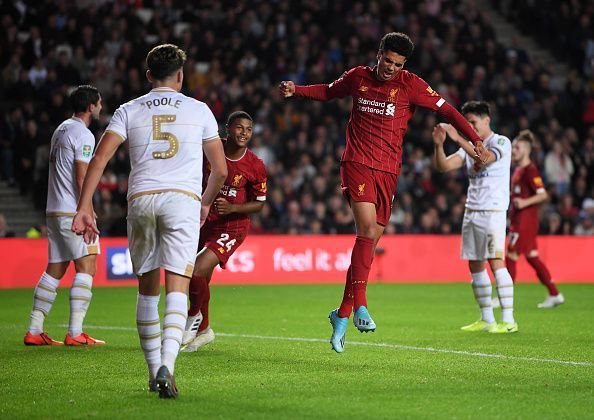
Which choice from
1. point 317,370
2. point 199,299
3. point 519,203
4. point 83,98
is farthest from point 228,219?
point 519,203

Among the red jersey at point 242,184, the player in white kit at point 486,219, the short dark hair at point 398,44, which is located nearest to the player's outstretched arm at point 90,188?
the short dark hair at point 398,44

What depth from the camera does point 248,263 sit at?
20.3 meters

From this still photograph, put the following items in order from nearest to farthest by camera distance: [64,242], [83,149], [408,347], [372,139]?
[372,139] < [408,347] < [83,149] < [64,242]

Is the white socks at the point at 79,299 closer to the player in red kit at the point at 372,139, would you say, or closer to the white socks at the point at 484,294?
the player in red kit at the point at 372,139

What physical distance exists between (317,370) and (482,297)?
13.8 ft

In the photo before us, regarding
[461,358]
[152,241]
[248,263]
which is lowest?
[248,263]

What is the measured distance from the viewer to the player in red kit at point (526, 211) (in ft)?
Answer: 49.9

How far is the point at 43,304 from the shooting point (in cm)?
1040

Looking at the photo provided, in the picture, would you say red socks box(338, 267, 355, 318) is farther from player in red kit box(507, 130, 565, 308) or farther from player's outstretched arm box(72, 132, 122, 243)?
player in red kit box(507, 130, 565, 308)

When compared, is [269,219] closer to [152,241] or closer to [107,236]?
[107,236]

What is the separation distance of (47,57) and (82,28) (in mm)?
1054

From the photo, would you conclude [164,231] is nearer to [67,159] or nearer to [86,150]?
[86,150]

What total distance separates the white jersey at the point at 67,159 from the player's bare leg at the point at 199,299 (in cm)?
151

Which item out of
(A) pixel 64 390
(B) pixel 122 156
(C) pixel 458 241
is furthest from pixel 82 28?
(A) pixel 64 390
